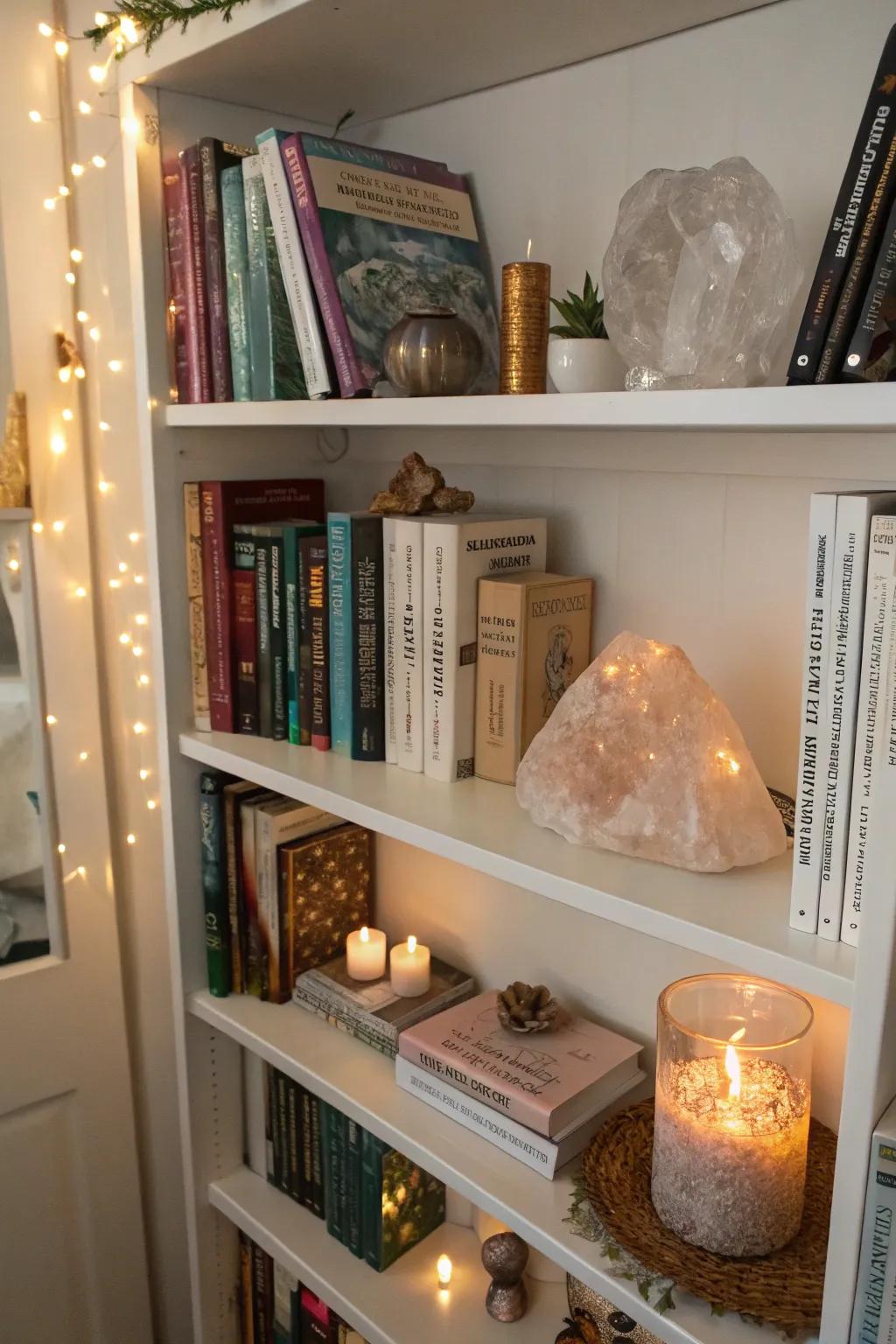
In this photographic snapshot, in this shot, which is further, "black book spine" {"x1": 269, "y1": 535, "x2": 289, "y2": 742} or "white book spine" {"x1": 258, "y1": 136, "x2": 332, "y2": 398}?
"black book spine" {"x1": 269, "y1": 535, "x2": 289, "y2": 742}

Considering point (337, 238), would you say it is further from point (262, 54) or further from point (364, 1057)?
point (364, 1057)

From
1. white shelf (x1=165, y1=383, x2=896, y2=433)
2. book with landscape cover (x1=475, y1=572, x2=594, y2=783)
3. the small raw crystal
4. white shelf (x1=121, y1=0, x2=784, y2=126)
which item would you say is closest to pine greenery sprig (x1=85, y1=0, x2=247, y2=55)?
white shelf (x1=121, y1=0, x2=784, y2=126)

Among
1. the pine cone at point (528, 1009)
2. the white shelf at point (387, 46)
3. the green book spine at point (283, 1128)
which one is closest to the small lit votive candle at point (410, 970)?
the pine cone at point (528, 1009)

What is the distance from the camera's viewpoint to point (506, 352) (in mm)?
872

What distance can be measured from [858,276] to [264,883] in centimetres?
89

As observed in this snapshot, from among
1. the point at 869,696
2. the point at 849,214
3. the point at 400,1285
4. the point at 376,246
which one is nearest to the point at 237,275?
the point at 376,246

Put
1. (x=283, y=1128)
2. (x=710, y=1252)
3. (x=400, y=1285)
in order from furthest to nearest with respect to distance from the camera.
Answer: (x=283, y=1128), (x=400, y=1285), (x=710, y=1252)

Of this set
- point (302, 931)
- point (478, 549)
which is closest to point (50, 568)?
point (302, 931)

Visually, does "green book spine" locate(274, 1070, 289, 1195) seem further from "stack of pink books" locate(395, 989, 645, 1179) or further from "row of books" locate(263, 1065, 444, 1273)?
"stack of pink books" locate(395, 989, 645, 1179)

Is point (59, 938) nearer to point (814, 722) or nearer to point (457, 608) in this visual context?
point (457, 608)

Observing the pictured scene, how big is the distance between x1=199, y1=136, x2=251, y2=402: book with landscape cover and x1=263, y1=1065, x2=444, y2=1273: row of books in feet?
2.65

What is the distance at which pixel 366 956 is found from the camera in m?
1.22

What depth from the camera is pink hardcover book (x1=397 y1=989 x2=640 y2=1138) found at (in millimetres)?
965

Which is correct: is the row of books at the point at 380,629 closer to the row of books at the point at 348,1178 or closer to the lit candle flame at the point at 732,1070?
the lit candle flame at the point at 732,1070
